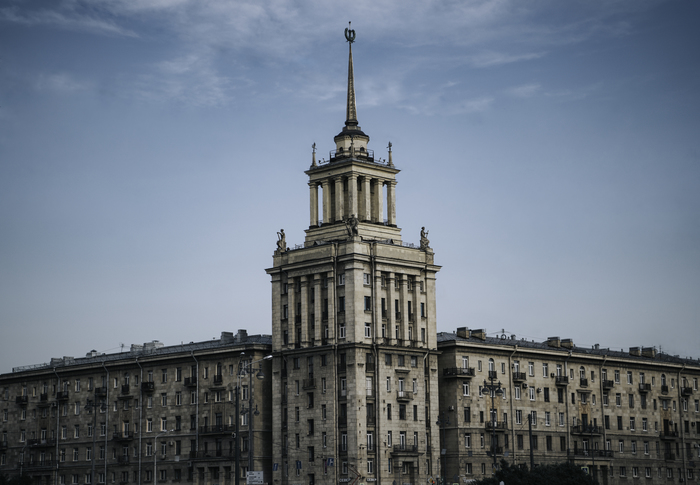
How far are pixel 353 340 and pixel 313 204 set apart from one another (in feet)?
56.4

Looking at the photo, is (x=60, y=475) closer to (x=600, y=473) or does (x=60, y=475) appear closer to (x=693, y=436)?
(x=600, y=473)

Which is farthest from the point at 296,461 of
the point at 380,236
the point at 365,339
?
the point at 380,236

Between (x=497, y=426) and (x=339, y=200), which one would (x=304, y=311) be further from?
(x=497, y=426)

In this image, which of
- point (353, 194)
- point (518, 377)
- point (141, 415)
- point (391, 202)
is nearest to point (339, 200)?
point (353, 194)

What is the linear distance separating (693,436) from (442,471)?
4177 cm

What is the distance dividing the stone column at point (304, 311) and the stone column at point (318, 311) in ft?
3.51

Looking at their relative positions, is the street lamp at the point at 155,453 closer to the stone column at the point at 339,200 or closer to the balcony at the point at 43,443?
the balcony at the point at 43,443

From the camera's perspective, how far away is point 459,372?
117688 millimetres

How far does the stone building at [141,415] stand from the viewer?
116 meters

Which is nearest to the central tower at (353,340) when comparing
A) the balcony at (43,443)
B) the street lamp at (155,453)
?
the street lamp at (155,453)

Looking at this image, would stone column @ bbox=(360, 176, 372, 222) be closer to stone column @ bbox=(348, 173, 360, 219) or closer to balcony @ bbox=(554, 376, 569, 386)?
stone column @ bbox=(348, 173, 360, 219)

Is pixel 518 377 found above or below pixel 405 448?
above

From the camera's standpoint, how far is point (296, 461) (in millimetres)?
111188

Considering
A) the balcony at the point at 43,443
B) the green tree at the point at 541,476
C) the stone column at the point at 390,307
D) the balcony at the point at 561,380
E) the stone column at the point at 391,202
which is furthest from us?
the balcony at the point at 43,443
